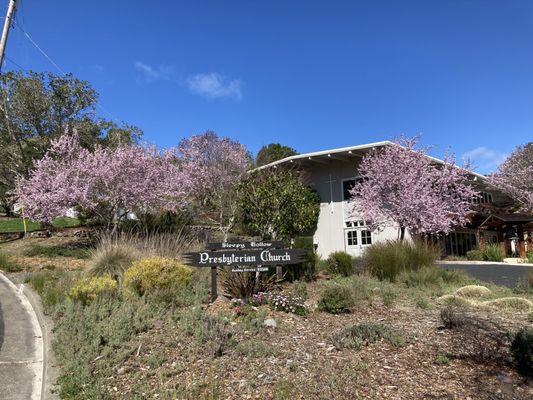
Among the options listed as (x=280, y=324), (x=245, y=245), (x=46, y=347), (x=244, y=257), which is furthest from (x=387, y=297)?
(x=46, y=347)

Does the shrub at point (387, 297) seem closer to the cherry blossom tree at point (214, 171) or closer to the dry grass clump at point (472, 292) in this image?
the dry grass clump at point (472, 292)

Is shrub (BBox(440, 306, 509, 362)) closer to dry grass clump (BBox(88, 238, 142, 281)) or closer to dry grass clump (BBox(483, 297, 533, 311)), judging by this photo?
dry grass clump (BBox(483, 297, 533, 311))

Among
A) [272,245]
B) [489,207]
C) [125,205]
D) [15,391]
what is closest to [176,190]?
[125,205]

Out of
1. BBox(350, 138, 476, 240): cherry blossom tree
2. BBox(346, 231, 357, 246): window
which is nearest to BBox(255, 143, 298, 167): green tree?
BBox(346, 231, 357, 246): window

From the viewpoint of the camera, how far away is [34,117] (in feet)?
74.8

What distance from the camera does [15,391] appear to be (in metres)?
5.27

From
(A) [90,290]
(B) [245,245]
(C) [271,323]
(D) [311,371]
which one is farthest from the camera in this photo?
(B) [245,245]

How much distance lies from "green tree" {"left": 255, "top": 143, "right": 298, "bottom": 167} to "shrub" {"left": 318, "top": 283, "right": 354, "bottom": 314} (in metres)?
39.7

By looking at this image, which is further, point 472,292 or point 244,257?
point 472,292

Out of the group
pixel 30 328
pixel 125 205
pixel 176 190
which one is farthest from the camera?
pixel 176 190

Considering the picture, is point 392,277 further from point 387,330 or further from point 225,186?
point 225,186

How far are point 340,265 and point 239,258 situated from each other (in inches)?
185

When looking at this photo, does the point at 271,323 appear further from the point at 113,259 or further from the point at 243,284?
the point at 113,259

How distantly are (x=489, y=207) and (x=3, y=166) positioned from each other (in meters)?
31.6
